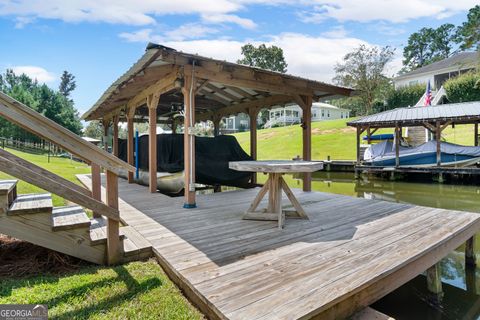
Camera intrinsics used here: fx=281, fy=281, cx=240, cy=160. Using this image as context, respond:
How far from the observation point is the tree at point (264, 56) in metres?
41.0

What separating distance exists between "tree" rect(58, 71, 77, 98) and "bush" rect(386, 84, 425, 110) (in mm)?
60192

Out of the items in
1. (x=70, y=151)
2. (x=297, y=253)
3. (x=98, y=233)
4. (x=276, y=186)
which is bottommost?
(x=297, y=253)

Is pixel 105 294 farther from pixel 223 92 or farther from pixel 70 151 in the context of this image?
pixel 223 92

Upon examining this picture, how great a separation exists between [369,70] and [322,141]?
11559 mm

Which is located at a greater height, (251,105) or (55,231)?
(251,105)

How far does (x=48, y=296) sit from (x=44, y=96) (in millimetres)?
36681

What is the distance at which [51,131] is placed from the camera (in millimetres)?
2402

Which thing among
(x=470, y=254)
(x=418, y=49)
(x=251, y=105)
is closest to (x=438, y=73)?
(x=418, y=49)

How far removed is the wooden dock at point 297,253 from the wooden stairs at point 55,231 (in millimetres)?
475

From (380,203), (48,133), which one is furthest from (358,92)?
(48,133)

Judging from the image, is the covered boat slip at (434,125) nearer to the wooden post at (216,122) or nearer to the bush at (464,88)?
the wooden post at (216,122)

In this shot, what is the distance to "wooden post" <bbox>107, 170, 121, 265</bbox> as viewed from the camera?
2664 millimetres

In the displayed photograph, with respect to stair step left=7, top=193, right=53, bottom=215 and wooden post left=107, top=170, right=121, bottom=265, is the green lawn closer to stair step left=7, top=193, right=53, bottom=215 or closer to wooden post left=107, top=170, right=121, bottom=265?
wooden post left=107, top=170, right=121, bottom=265

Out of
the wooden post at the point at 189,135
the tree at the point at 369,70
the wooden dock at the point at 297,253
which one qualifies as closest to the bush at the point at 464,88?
the tree at the point at 369,70
